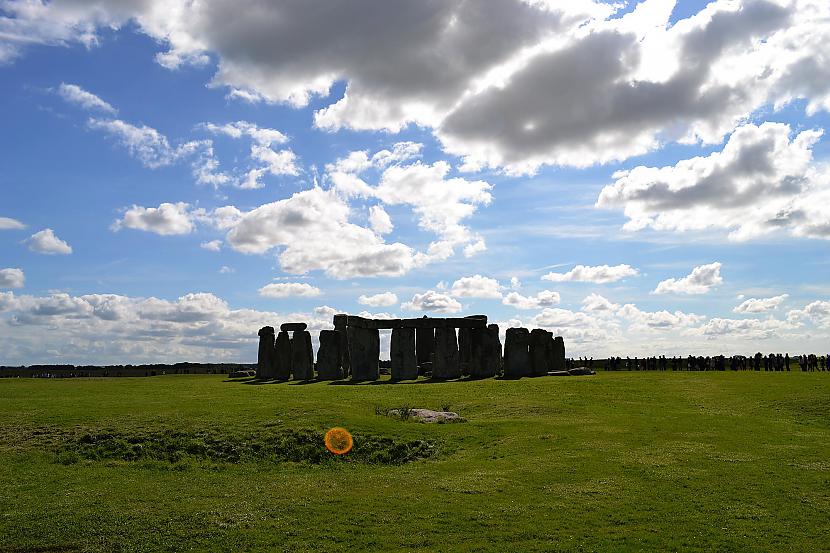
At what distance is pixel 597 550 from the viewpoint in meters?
12.3

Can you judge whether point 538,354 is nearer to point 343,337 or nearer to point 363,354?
point 363,354

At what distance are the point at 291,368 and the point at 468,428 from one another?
28.2 metres

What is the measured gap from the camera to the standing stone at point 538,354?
45.0 meters

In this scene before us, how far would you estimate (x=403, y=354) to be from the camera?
44594mm

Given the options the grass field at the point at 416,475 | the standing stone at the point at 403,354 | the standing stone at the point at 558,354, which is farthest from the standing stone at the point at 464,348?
the grass field at the point at 416,475

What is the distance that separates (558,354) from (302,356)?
18.1 m

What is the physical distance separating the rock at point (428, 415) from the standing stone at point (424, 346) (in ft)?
79.1

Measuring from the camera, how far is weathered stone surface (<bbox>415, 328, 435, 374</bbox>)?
51.3 meters

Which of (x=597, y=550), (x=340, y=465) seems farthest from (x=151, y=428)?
(x=597, y=550)

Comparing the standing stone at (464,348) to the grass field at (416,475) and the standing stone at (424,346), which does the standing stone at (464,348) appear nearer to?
the standing stone at (424,346)

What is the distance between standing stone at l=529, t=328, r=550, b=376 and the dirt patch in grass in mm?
24906

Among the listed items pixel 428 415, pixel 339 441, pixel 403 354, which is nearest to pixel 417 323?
pixel 403 354

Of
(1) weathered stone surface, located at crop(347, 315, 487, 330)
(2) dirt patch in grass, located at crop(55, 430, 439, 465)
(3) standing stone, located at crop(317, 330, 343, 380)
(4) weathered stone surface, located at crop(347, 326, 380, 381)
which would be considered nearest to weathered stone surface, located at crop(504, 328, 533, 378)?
(1) weathered stone surface, located at crop(347, 315, 487, 330)

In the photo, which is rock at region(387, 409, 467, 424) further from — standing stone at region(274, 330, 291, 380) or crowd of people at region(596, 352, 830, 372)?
crowd of people at region(596, 352, 830, 372)
